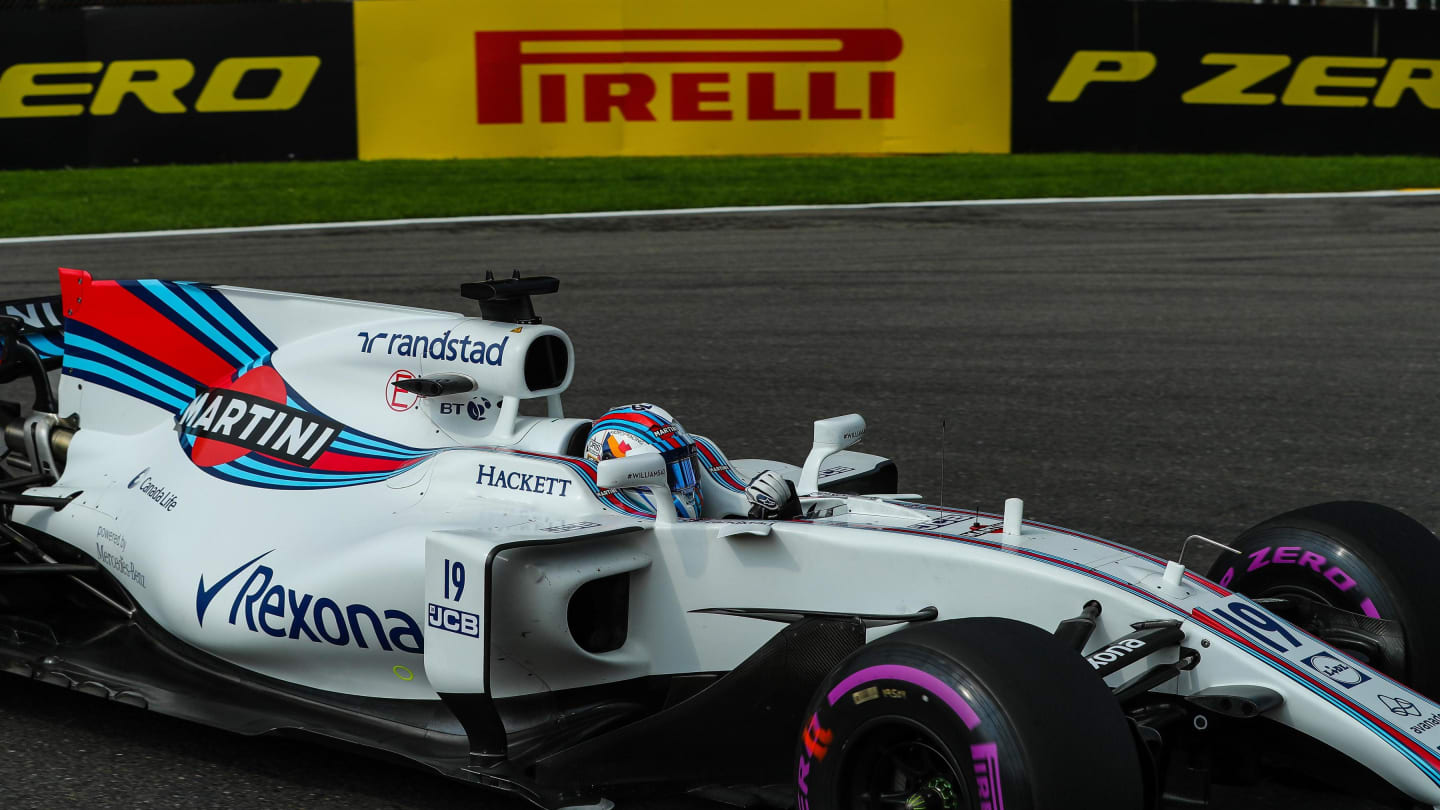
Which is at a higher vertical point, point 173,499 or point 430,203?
point 430,203

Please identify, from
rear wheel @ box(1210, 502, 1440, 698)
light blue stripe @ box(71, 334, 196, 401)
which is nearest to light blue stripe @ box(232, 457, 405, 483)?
light blue stripe @ box(71, 334, 196, 401)

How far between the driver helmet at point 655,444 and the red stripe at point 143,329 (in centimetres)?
150

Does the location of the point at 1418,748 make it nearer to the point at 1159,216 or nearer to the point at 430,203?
the point at 1159,216

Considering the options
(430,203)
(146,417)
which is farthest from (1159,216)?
(146,417)

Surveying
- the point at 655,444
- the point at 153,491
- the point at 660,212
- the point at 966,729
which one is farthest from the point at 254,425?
the point at 660,212

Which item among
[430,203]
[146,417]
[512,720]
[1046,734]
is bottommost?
[512,720]

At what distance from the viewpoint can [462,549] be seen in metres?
3.80

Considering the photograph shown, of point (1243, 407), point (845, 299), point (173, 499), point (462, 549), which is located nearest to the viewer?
point (462, 549)

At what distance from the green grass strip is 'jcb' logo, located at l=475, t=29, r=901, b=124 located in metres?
0.54

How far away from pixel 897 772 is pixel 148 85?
15940 millimetres

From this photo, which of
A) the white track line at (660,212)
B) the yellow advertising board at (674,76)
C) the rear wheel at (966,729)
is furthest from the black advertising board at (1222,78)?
the rear wheel at (966,729)

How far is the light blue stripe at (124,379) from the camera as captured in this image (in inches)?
206

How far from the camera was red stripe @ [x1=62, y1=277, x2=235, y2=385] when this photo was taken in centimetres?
520

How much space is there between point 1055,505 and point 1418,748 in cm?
333
